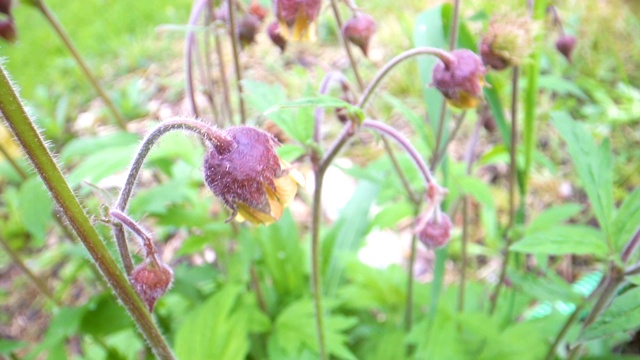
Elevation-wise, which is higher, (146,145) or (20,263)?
(146,145)

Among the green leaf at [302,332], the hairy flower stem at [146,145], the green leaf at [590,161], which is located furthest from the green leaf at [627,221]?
the hairy flower stem at [146,145]

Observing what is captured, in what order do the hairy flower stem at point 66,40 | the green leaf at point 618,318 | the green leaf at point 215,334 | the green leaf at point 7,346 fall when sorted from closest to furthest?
the green leaf at point 618,318
the green leaf at point 215,334
the green leaf at point 7,346
the hairy flower stem at point 66,40

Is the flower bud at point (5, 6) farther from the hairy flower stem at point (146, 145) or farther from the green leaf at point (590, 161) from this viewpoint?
the green leaf at point (590, 161)

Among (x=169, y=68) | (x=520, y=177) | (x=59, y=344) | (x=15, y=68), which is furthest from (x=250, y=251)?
(x=15, y=68)

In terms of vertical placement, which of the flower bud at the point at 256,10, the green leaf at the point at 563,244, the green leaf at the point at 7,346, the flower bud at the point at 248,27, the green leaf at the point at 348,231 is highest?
the flower bud at the point at 256,10

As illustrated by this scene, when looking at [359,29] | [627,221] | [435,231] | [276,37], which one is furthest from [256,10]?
[627,221]

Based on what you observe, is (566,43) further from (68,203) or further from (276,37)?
(68,203)
